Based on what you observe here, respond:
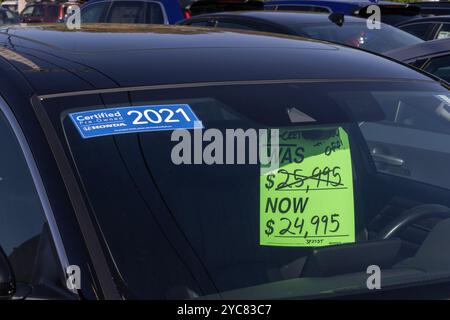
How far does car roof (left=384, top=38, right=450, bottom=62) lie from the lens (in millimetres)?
5168

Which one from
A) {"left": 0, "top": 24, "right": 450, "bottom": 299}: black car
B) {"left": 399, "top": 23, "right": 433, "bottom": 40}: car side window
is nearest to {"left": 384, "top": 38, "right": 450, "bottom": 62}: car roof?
{"left": 0, "top": 24, "right": 450, "bottom": 299}: black car

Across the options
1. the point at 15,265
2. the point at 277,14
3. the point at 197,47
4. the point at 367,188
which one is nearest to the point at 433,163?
the point at 367,188

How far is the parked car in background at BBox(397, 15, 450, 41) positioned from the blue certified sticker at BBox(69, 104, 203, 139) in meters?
6.65

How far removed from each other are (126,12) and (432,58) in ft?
23.5

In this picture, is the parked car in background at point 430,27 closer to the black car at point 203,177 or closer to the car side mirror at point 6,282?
the black car at point 203,177

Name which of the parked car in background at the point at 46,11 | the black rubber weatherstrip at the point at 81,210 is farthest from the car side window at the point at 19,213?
the parked car in background at the point at 46,11

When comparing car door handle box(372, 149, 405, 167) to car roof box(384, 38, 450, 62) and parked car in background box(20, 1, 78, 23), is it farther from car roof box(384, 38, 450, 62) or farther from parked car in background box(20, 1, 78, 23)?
parked car in background box(20, 1, 78, 23)

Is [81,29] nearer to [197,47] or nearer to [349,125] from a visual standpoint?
[197,47]

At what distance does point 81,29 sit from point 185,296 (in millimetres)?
1461

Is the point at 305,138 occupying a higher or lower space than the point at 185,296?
higher

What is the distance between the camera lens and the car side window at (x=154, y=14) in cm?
1139

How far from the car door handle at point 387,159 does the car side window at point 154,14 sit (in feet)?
27.7

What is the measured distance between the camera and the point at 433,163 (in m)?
3.01
